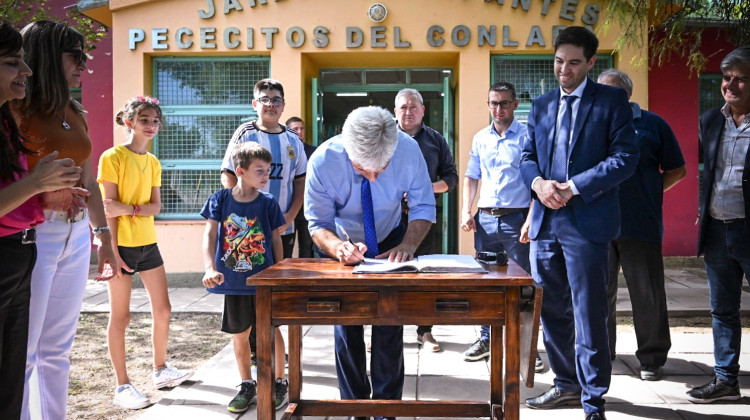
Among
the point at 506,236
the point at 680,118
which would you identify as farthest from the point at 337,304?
the point at 680,118

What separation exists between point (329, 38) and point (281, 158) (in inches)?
175

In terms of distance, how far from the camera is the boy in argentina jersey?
14.5 ft

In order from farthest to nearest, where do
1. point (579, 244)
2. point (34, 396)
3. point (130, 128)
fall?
1. point (130, 128)
2. point (579, 244)
3. point (34, 396)

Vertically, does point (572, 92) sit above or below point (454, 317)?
above

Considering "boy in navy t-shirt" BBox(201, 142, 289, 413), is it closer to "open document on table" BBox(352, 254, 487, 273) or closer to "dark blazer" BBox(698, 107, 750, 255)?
"open document on table" BBox(352, 254, 487, 273)

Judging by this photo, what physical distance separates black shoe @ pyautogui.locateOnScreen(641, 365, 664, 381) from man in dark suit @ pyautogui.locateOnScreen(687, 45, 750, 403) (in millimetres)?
381

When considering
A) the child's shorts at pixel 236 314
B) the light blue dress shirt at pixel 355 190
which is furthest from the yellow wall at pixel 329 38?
the light blue dress shirt at pixel 355 190

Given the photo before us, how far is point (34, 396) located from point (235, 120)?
6.38 meters

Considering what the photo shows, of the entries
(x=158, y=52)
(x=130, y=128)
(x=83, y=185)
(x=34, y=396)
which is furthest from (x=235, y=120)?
(x=34, y=396)

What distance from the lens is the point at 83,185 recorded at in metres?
3.15

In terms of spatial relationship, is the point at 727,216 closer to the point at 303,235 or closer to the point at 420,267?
the point at 420,267

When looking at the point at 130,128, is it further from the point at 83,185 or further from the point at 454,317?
the point at 454,317

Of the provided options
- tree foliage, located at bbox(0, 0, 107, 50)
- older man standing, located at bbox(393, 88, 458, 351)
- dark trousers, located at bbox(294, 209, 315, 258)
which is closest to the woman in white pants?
older man standing, located at bbox(393, 88, 458, 351)

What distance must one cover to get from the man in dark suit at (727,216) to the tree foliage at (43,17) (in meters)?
5.89
